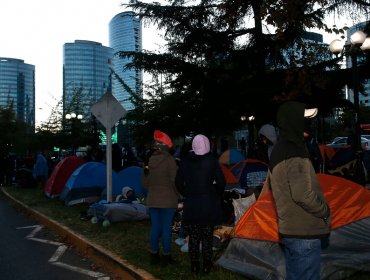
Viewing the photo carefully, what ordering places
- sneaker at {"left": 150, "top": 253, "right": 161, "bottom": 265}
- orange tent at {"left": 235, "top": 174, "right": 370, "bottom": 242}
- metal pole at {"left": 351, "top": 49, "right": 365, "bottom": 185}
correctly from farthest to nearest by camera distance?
metal pole at {"left": 351, "top": 49, "right": 365, "bottom": 185} → sneaker at {"left": 150, "top": 253, "right": 161, "bottom": 265} → orange tent at {"left": 235, "top": 174, "right": 370, "bottom": 242}

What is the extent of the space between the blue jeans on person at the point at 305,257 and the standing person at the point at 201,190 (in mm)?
1826

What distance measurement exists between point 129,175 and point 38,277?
5.64m

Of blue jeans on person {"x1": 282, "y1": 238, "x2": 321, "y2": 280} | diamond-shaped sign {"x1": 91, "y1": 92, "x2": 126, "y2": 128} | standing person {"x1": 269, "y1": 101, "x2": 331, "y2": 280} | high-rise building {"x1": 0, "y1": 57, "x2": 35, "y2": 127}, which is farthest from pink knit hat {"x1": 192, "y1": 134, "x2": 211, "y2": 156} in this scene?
high-rise building {"x1": 0, "y1": 57, "x2": 35, "y2": 127}

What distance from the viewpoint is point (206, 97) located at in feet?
60.6

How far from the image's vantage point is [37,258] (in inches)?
269

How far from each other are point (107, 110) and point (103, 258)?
416 centimetres

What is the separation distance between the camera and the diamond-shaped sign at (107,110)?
9609mm

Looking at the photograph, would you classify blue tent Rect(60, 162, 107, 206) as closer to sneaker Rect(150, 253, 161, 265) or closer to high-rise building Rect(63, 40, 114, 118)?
sneaker Rect(150, 253, 161, 265)

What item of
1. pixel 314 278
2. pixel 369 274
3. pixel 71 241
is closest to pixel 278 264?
pixel 369 274

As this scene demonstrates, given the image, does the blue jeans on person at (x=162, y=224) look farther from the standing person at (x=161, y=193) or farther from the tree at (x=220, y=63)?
the tree at (x=220, y=63)

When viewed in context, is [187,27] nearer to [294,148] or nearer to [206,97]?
[206,97]

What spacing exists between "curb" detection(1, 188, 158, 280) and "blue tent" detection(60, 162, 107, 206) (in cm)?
204

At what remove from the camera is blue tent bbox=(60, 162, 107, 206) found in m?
11.5

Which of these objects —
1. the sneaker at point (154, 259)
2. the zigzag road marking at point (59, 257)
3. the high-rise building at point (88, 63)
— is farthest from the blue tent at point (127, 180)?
the high-rise building at point (88, 63)
